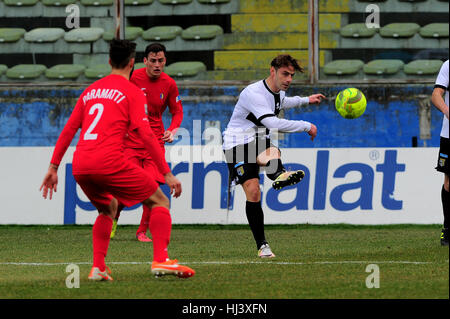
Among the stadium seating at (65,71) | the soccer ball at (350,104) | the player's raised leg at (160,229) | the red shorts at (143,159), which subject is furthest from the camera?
the stadium seating at (65,71)

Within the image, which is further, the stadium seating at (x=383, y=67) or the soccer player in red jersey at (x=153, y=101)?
the stadium seating at (x=383, y=67)

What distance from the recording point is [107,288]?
22.1 ft

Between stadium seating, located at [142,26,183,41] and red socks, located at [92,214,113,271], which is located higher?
stadium seating, located at [142,26,183,41]

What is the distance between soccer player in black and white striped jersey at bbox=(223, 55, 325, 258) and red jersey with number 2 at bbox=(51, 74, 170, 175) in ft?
7.98

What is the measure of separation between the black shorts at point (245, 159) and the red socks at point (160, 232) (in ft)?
7.66

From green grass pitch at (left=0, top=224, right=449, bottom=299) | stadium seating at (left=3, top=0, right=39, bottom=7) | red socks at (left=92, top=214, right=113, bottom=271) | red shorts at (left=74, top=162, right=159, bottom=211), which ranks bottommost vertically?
green grass pitch at (left=0, top=224, right=449, bottom=299)

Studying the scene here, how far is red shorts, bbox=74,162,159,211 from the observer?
6.92m

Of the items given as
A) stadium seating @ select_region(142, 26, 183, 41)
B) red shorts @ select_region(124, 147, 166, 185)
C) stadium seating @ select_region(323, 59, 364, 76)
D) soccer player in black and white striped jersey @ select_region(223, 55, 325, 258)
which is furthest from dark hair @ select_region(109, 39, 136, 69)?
stadium seating @ select_region(142, 26, 183, 41)

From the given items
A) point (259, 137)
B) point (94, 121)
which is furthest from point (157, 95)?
point (94, 121)

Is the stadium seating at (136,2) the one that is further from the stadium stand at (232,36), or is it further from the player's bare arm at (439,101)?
the player's bare arm at (439,101)

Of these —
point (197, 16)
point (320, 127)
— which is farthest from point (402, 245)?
point (197, 16)

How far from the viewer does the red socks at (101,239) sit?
7.21m

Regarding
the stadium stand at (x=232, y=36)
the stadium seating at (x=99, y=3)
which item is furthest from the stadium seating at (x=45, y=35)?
the stadium seating at (x=99, y=3)

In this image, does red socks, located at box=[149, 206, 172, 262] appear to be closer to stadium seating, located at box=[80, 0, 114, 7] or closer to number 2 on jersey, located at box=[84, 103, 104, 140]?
number 2 on jersey, located at box=[84, 103, 104, 140]
